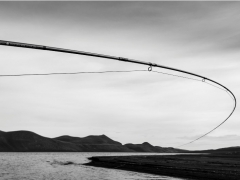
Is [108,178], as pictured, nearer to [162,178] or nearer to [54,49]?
[162,178]

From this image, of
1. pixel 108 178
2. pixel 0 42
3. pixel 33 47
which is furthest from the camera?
pixel 108 178

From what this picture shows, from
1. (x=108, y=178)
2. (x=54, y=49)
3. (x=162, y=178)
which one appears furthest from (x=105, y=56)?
(x=108, y=178)

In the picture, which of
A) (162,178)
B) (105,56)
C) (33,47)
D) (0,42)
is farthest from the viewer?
(162,178)

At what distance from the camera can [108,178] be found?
47719 mm

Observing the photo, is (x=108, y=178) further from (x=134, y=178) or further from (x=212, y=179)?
(x=212, y=179)

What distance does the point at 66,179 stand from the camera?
164 ft

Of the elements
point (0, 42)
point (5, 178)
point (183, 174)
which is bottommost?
point (5, 178)

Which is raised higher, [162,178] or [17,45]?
[17,45]

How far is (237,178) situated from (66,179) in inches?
1198

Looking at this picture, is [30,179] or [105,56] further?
[30,179]

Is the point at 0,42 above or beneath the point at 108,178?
above

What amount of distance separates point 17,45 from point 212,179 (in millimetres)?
38554

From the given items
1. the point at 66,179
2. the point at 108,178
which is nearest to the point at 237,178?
the point at 108,178

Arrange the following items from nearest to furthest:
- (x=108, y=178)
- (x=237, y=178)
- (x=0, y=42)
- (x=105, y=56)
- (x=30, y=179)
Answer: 1. (x=0, y=42)
2. (x=105, y=56)
3. (x=237, y=178)
4. (x=108, y=178)
5. (x=30, y=179)
